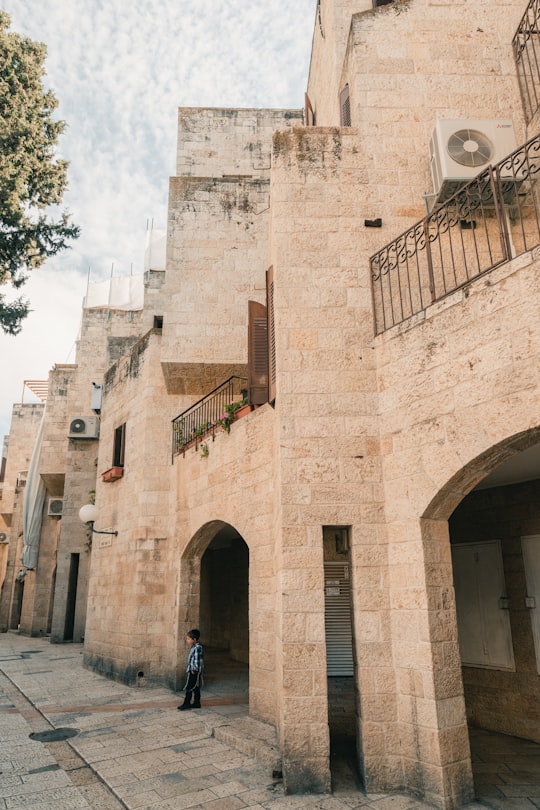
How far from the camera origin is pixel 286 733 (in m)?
5.09

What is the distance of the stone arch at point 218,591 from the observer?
9.55 metres

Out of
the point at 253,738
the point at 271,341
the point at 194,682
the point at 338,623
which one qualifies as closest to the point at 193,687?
the point at 194,682

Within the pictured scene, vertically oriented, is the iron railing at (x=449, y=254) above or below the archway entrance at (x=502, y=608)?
above

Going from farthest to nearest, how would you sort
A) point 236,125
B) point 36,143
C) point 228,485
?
point 236,125 → point 36,143 → point 228,485

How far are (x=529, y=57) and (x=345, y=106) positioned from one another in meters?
2.70

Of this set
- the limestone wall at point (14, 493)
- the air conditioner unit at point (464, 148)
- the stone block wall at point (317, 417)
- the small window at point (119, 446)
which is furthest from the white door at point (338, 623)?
the limestone wall at point (14, 493)

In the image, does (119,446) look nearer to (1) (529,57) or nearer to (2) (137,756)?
(2) (137,756)

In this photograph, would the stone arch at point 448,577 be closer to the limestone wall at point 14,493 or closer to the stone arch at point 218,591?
the stone arch at point 218,591

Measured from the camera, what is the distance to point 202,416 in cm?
1041

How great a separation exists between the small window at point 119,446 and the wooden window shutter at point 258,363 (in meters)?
6.11

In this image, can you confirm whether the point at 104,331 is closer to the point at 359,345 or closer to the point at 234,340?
the point at 234,340

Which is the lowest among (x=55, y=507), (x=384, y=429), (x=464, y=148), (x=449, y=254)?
(x=384, y=429)

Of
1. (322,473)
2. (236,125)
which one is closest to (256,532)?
(322,473)

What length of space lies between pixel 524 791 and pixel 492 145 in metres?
7.14
